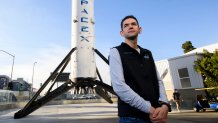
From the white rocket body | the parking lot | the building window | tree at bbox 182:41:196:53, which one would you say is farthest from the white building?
tree at bbox 182:41:196:53

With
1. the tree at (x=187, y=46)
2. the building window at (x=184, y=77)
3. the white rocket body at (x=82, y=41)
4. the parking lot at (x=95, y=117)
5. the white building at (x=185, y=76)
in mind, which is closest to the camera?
the parking lot at (x=95, y=117)

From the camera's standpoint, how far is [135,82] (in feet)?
9.08

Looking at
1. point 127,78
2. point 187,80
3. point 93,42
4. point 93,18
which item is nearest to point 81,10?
point 93,18

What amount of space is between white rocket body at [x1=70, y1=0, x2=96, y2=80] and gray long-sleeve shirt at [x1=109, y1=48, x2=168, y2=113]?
45.1 feet

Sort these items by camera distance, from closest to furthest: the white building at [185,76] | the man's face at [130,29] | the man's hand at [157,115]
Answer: the man's hand at [157,115] → the man's face at [130,29] → the white building at [185,76]

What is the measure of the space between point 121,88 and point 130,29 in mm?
797

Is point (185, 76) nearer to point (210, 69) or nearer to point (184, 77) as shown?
point (184, 77)

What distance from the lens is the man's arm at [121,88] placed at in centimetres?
256

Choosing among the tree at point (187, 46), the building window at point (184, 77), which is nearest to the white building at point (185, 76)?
the building window at point (184, 77)

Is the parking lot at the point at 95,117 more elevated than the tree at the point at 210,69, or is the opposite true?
the tree at the point at 210,69

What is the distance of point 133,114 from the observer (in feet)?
8.71

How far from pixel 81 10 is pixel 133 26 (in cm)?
1488

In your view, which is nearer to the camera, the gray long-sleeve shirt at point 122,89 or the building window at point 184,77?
the gray long-sleeve shirt at point 122,89

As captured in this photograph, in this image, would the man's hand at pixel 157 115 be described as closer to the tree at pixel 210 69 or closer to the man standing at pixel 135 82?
the man standing at pixel 135 82
